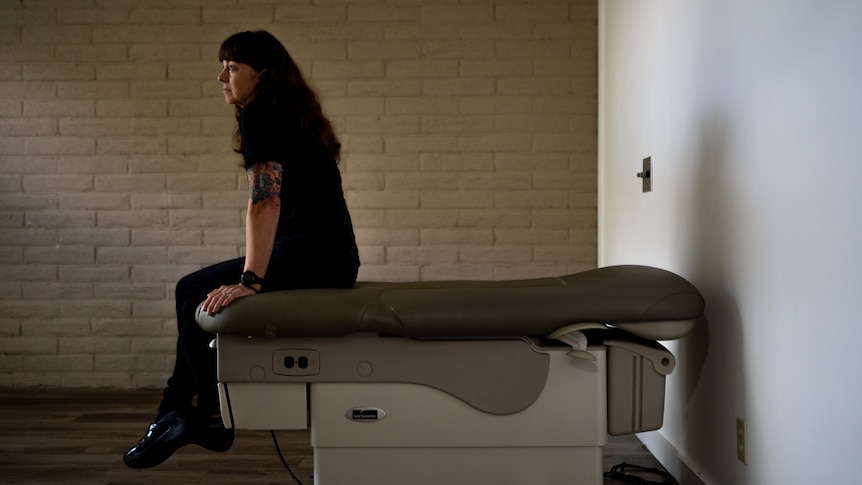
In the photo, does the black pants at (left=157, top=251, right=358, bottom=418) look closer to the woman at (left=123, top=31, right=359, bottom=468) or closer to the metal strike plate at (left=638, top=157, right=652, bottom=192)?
the woman at (left=123, top=31, right=359, bottom=468)

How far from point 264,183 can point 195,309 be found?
0.44 meters

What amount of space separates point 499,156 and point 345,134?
0.75m

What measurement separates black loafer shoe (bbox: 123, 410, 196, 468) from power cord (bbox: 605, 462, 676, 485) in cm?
126

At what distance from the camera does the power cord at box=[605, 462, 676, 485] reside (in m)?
2.40

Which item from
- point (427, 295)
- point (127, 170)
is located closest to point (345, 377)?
point (427, 295)

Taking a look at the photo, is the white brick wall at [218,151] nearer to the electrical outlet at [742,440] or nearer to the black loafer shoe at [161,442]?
the black loafer shoe at [161,442]

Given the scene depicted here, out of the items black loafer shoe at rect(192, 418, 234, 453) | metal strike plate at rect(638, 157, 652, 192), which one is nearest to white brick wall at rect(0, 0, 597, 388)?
metal strike plate at rect(638, 157, 652, 192)

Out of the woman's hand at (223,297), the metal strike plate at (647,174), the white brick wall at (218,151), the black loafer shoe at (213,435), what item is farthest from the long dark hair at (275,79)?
the white brick wall at (218,151)

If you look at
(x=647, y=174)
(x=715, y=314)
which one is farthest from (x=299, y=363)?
(x=647, y=174)

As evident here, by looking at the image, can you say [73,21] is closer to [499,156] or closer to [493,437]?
[499,156]

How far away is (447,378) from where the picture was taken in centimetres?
192

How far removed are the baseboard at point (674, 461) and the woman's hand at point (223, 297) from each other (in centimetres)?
129

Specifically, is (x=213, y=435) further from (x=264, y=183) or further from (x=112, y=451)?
(x=112, y=451)

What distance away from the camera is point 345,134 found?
3920 mm
